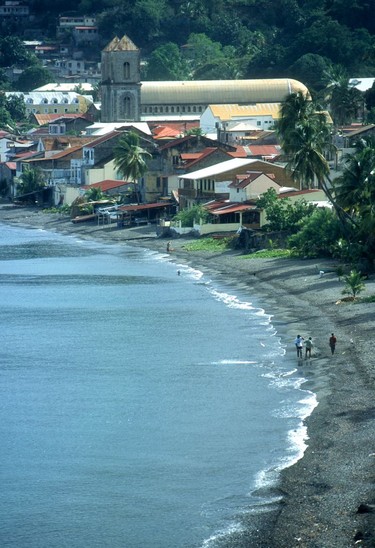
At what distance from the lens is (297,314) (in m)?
60.3

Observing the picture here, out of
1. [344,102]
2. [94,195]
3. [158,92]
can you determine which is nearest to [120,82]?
[158,92]

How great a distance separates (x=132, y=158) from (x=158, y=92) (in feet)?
162

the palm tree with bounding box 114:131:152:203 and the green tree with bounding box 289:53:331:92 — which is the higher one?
the green tree with bounding box 289:53:331:92

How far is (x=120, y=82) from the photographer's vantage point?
14650 cm

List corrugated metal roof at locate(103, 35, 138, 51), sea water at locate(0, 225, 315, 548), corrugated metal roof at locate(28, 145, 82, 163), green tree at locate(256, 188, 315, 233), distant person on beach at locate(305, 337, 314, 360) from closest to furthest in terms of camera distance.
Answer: sea water at locate(0, 225, 315, 548) → distant person on beach at locate(305, 337, 314, 360) → green tree at locate(256, 188, 315, 233) → corrugated metal roof at locate(28, 145, 82, 163) → corrugated metal roof at locate(103, 35, 138, 51)

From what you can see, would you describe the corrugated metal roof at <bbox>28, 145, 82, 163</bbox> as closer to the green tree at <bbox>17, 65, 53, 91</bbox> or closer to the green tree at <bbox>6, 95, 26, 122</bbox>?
the green tree at <bbox>6, 95, 26, 122</bbox>

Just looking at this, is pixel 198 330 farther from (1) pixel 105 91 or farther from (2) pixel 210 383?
(1) pixel 105 91

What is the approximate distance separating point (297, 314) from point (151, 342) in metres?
6.39

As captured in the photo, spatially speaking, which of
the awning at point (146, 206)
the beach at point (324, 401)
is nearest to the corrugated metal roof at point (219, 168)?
the awning at point (146, 206)

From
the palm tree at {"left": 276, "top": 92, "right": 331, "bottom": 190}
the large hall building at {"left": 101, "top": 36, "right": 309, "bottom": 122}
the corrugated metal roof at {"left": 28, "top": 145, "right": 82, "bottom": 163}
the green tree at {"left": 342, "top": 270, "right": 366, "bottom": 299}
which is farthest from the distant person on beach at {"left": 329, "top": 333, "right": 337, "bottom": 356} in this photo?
the large hall building at {"left": 101, "top": 36, "right": 309, "bottom": 122}

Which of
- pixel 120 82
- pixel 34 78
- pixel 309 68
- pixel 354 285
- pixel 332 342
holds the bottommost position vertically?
pixel 332 342

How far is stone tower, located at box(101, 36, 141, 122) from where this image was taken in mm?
146375

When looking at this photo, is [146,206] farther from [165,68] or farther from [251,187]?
[165,68]

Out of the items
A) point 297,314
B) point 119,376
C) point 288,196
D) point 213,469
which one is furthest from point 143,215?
point 213,469
